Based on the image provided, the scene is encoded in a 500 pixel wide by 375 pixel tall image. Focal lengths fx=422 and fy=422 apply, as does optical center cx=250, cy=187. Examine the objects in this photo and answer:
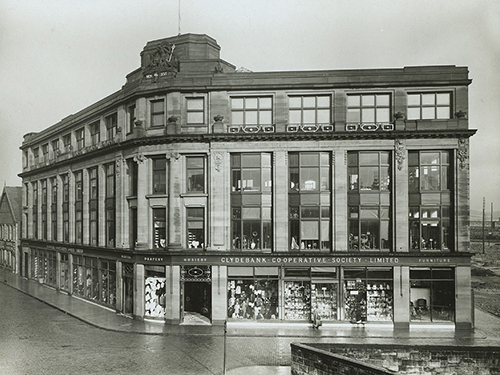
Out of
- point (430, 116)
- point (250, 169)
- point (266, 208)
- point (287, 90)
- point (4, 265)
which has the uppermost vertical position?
point (287, 90)

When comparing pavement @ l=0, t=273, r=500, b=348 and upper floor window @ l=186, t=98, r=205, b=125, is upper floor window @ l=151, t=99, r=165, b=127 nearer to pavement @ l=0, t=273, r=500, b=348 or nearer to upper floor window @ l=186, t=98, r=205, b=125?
upper floor window @ l=186, t=98, r=205, b=125

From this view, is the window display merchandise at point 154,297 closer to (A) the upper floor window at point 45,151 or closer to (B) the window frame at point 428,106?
(B) the window frame at point 428,106

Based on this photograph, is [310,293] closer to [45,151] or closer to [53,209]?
[53,209]

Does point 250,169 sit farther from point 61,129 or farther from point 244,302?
point 61,129

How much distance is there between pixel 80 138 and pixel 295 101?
69.8 ft

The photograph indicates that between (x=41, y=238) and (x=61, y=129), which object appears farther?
(x=41, y=238)

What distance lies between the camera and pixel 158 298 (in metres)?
28.0

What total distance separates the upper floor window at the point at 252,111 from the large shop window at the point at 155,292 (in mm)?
11170

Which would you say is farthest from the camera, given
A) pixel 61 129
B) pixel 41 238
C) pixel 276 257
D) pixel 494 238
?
pixel 494 238

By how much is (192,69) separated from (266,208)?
10696 mm

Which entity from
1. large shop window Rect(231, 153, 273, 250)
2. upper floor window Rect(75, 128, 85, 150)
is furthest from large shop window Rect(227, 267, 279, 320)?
upper floor window Rect(75, 128, 85, 150)

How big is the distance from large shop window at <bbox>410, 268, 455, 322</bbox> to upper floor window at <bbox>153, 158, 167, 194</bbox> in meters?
17.0

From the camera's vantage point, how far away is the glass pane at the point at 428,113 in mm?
27062

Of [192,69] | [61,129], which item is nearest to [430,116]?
[192,69]
